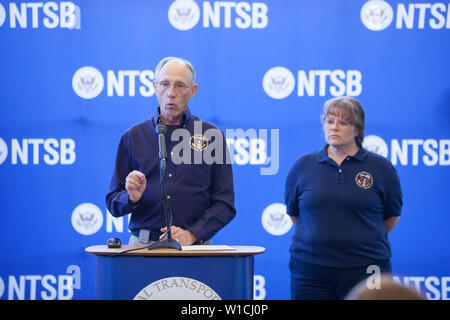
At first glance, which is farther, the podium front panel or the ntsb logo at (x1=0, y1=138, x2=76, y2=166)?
the ntsb logo at (x1=0, y1=138, x2=76, y2=166)

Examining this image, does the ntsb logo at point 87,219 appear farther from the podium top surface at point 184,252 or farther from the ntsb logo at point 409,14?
the ntsb logo at point 409,14

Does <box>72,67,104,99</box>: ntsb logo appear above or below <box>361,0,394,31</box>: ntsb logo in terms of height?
below

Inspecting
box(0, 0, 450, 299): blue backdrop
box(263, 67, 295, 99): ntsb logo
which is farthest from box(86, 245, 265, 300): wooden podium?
box(263, 67, 295, 99): ntsb logo

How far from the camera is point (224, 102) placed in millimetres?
3857

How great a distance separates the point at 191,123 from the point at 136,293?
999mm

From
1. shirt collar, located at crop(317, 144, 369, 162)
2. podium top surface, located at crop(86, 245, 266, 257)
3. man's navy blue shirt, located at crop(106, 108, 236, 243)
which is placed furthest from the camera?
shirt collar, located at crop(317, 144, 369, 162)

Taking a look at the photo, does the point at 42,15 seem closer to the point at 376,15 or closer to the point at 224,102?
the point at 224,102

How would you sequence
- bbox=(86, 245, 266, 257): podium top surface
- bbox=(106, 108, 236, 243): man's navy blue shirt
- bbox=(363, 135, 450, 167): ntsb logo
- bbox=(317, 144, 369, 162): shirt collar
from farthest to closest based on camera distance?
bbox=(363, 135, 450, 167): ntsb logo, bbox=(317, 144, 369, 162): shirt collar, bbox=(106, 108, 236, 243): man's navy blue shirt, bbox=(86, 245, 266, 257): podium top surface

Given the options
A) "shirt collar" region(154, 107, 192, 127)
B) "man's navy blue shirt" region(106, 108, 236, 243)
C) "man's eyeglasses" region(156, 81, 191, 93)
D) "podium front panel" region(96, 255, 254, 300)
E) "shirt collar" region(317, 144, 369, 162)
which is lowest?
"podium front panel" region(96, 255, 254, 300)

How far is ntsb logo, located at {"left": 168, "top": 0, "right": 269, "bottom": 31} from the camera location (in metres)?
3.82

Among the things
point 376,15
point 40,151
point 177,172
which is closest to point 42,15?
point 40,151

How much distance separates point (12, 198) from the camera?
382cm

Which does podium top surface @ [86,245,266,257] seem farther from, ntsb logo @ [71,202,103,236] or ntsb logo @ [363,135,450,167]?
ntsb logo @ [363,135,450,167]

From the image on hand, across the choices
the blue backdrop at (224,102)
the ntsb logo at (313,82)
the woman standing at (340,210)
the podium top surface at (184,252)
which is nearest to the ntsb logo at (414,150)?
the blue backdrop at (224,102)
